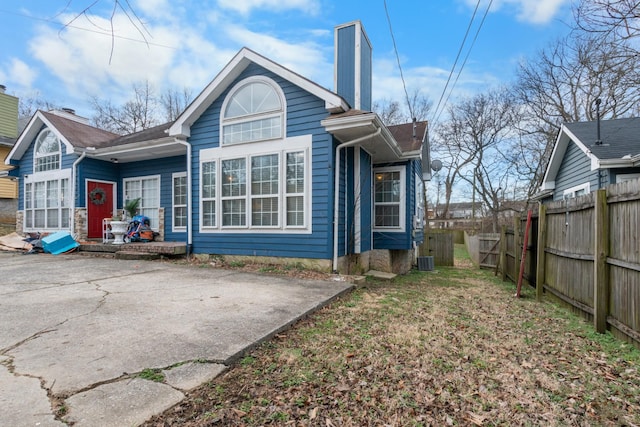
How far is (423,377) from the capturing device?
95.3 inches

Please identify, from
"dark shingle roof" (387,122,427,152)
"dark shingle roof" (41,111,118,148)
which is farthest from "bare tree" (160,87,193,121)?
"dark shingle roof" (387,122,427,152)

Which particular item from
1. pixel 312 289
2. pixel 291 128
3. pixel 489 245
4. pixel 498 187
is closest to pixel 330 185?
pixel 291 128

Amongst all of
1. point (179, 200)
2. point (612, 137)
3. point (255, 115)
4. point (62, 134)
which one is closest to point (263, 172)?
point (255, 115)

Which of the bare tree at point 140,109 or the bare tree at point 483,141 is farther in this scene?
the bare tree at point 140,109

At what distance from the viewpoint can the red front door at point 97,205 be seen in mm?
9766

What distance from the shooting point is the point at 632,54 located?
3783 mm

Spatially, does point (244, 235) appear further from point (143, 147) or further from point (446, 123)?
point (446, 123)

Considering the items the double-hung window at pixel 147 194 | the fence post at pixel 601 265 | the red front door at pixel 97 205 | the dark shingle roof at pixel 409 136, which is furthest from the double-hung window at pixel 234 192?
the fence post at pixel 601 265

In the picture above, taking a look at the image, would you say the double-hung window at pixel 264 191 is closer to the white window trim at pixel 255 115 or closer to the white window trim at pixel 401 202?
the white window trim at pixel 255 115

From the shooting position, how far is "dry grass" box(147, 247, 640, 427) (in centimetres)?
194

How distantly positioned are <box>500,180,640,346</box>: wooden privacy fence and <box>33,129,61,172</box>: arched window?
13313mm

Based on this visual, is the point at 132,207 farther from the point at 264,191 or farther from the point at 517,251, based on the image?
the point at 517,251

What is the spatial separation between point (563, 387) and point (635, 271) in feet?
4.94

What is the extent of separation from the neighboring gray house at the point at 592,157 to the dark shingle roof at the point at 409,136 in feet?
13.9
